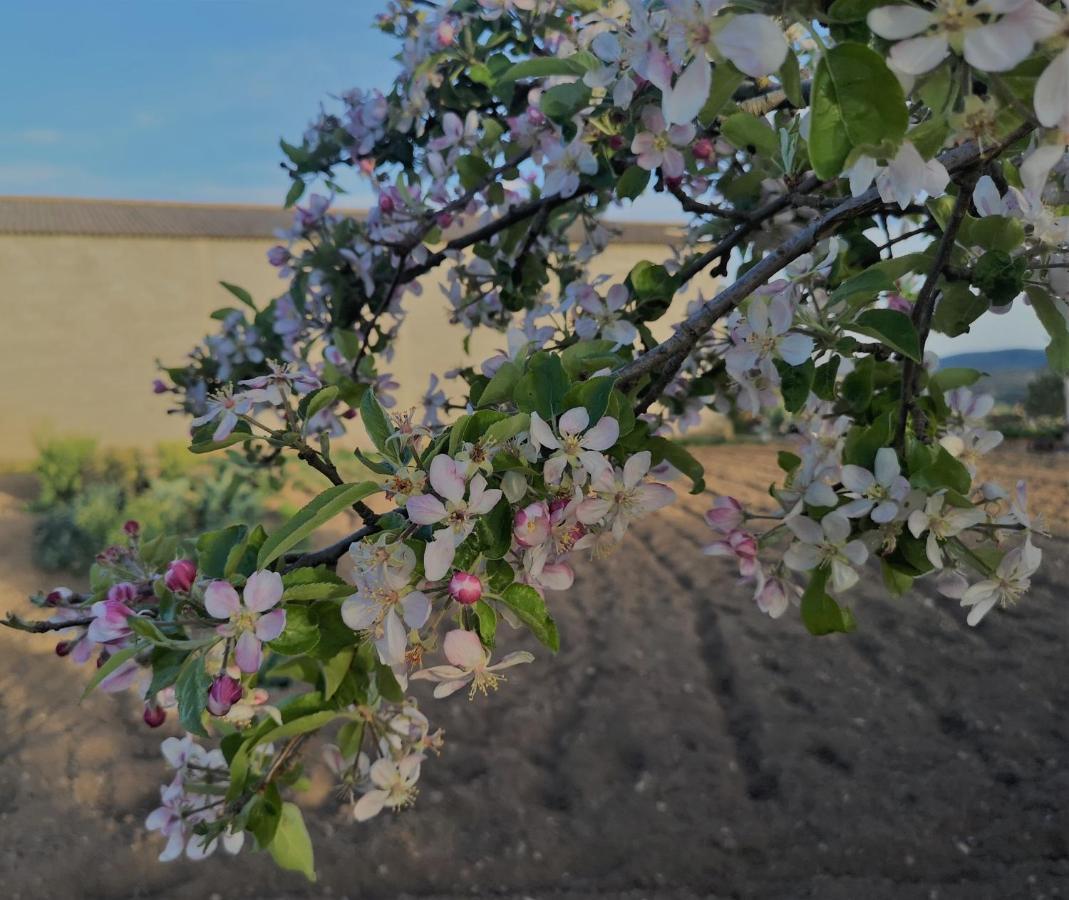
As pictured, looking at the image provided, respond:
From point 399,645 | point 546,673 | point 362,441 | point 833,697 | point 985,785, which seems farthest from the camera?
point 362,441

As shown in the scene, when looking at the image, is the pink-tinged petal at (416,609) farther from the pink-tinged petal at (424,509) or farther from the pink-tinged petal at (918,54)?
the pink-tinged petal at (918,54)

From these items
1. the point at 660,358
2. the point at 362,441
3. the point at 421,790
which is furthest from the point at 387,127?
the point at 362,441

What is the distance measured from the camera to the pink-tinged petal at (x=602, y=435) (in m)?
0.70

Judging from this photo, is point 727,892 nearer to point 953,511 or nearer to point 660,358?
point 953,511

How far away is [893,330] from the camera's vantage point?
0.76 m

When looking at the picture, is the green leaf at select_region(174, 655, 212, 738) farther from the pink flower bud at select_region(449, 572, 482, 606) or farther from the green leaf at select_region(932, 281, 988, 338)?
the green leaf at select_region(932, 281, 988, 338)

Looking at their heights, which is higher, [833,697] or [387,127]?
[387,127]

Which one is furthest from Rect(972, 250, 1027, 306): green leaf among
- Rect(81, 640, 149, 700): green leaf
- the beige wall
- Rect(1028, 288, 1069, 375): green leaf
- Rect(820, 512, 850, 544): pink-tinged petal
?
the beige wall

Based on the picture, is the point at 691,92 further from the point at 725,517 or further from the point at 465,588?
the point at 725,517

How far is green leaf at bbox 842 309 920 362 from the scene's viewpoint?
0.75 m

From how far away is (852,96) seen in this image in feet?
1.60

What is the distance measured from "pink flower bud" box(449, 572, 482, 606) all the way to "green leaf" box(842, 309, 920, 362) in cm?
39

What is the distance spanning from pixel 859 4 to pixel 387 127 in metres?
1.44

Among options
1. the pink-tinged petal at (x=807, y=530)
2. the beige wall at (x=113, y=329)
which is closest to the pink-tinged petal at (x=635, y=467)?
the pink-tinged petal at (x=807, y=530)
